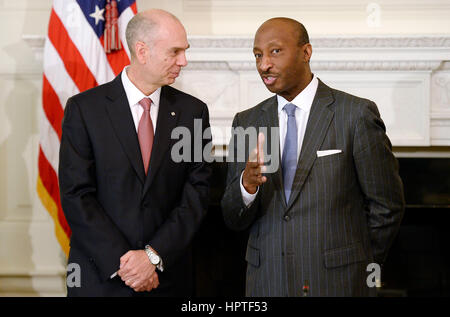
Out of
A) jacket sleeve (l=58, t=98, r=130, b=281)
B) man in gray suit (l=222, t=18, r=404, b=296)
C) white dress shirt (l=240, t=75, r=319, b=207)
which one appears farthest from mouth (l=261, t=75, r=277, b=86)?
jacket sleeve (l=58, t=98, r=130, b=281)

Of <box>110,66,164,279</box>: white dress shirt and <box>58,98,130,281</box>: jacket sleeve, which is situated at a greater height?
<box>110,66,164,279</box>: white dress shirt

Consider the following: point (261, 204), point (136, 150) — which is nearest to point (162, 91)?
point (136, 150)

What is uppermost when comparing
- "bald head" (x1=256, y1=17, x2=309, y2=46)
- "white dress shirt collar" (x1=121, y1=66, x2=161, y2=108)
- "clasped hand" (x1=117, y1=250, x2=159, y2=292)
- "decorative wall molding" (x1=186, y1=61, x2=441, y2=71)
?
"decorative wall molding" (x1=186, y1=61, x2=441, y2=71)

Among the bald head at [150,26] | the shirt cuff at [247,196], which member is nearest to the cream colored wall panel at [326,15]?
the bald head at [150,26]

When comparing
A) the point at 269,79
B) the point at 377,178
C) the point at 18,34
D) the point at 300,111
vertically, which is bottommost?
the point at 377,178

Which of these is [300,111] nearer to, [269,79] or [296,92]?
[296,92]

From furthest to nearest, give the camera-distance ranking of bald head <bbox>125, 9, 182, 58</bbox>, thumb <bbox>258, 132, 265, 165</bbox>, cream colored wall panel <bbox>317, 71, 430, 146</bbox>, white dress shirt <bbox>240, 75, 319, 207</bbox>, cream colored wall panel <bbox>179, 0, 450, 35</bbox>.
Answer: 1. cream colored wall panel <bbox>179, 0, 450, 35</bbox>
2. cream colored wall panel <bbox>317, 71, 430, 146</bbox>
3. bald head <bbox>125, 9, 182, 58</bbox>
4. white dress shirt <bbox>240, 75, 319, 207</bbox>
5. thumb <bbox>258, 132, 265, 165</bbox>

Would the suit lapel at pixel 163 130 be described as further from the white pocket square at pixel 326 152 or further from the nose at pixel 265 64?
the white pocket square at pixel 326 152

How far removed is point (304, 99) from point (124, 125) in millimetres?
717

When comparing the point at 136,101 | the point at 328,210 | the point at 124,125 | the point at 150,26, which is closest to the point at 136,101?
the point at 136,101

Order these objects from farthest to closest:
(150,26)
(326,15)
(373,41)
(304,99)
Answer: (326,15), (373,41), (150,26), (304,99)

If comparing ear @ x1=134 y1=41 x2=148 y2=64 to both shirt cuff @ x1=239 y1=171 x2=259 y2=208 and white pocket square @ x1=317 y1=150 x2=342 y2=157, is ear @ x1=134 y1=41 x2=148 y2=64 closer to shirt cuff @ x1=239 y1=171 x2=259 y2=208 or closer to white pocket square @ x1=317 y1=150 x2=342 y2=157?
shirt cuff @ x1=239 y1=171 x2=259 y2=208

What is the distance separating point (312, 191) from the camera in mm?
2180

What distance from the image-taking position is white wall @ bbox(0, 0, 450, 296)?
3748mm
